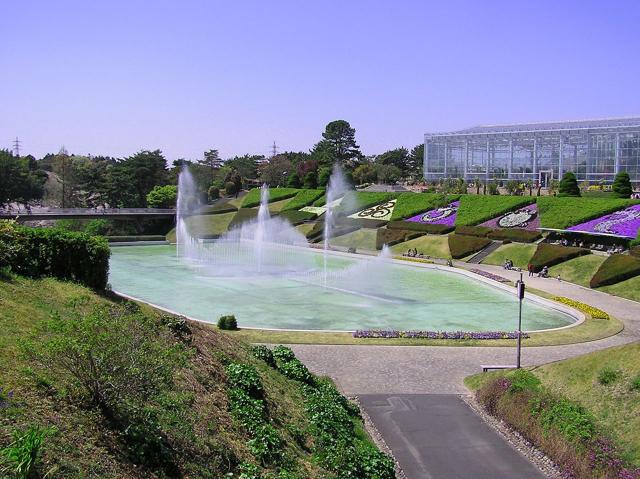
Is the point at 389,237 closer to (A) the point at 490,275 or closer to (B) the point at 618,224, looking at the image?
(A) the point at 490,275

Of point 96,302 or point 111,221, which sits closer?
point 96,302

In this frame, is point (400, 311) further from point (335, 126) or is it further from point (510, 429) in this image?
point (335, 126)

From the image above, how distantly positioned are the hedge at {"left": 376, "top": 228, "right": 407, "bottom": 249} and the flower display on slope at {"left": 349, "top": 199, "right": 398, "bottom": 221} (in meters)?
4.91

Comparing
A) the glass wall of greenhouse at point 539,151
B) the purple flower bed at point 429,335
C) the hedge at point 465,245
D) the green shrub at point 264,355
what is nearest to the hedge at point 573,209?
the hedge at point 465,245

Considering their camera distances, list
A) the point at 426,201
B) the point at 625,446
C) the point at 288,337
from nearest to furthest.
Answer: the point at 625,446
the point at 288,337
the point at 426,201

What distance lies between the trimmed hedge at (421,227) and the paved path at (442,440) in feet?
124

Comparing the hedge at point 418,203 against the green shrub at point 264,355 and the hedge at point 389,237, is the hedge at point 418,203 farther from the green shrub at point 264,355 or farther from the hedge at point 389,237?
the green shrub at point 264,355

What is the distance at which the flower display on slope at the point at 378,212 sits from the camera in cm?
6262

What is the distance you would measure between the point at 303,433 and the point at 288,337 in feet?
35.6

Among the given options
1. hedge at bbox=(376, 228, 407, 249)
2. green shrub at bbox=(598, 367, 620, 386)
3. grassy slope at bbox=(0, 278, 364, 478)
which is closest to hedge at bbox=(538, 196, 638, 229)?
hedge at bbox=(376, 228, 407, 249)

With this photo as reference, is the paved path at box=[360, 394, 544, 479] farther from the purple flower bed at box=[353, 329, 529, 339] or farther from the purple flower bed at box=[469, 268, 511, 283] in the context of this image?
the purple flower bed at box=[469, 268, 511, 283]

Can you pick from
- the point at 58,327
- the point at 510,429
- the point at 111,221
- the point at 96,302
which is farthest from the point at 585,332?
the point at 111,221

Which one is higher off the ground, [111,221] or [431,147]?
[431,147]

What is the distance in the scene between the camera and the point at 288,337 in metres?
23.7
